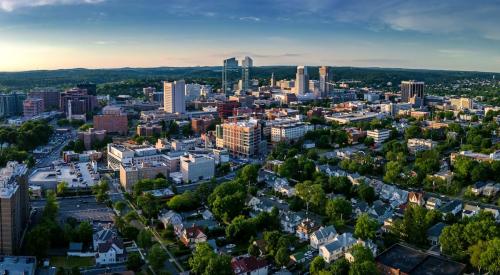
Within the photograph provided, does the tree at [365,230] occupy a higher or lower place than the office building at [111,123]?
lower

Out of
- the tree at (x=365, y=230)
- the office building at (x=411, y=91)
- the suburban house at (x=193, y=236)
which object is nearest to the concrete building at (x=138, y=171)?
the suburban house at (x=193, y=236)

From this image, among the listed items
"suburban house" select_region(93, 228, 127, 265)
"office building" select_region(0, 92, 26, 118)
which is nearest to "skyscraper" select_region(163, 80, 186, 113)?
"office building" select_region(0, 92, 26, 118)

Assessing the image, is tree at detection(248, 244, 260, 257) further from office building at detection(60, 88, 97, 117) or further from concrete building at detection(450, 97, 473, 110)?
concrete building at detection(450, 97, 473, 110)

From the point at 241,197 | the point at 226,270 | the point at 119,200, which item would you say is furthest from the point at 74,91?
the point at 226,270

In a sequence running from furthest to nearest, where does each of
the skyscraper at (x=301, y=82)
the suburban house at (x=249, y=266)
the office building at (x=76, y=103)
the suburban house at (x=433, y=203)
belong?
1. the skyscraper at (x=301, y=82)
2. the office building at (x=76, y=103)
3. the suburban house at (x=433, y=203)
4. the suburban house at (x=249, y=266)

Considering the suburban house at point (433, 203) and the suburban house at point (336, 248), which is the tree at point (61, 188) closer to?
the suburban house at point (336, 248)

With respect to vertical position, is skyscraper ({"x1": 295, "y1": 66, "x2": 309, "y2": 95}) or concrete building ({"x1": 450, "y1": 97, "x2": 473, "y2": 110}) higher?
skyscraper ({"x1": 295, "y1": 66, "x2": 309, "y2": 95})
